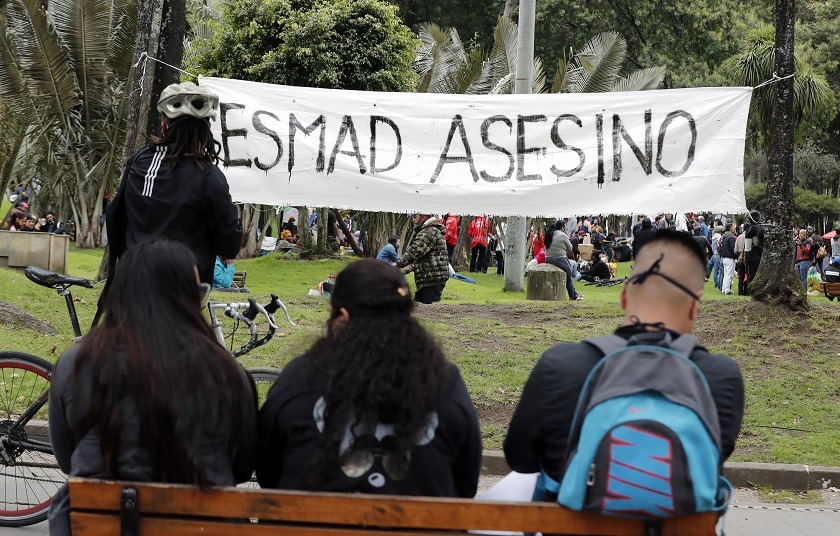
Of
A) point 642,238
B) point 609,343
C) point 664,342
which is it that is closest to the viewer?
point 664,342

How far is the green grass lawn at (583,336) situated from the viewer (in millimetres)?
8125

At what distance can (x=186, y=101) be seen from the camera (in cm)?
460

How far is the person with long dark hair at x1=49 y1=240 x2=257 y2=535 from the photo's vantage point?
9.46 feet

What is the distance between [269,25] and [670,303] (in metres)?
18.8

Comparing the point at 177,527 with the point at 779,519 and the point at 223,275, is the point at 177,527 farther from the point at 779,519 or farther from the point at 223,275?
the point at 779,519

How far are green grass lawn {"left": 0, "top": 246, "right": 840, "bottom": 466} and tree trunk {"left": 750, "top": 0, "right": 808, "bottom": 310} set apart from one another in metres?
0.22

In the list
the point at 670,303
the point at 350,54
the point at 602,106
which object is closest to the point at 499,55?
the point at 350,54

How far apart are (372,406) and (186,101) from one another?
2300mm

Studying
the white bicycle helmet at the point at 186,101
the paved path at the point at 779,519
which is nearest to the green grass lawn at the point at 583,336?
the paved path at the point at 779,519

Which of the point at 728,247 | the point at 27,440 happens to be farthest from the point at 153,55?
the point at 728,247

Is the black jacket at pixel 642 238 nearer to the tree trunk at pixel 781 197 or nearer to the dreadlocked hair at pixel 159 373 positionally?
the dreadlocked hair at pixel 159 373

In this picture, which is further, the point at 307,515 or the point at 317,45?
the point at 317,45

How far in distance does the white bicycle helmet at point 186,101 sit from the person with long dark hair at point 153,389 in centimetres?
166

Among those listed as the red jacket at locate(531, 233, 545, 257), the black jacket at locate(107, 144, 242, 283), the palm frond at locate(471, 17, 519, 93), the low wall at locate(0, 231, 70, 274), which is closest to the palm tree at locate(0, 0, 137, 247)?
the low wall at locate(0, 231, 70, 274)
